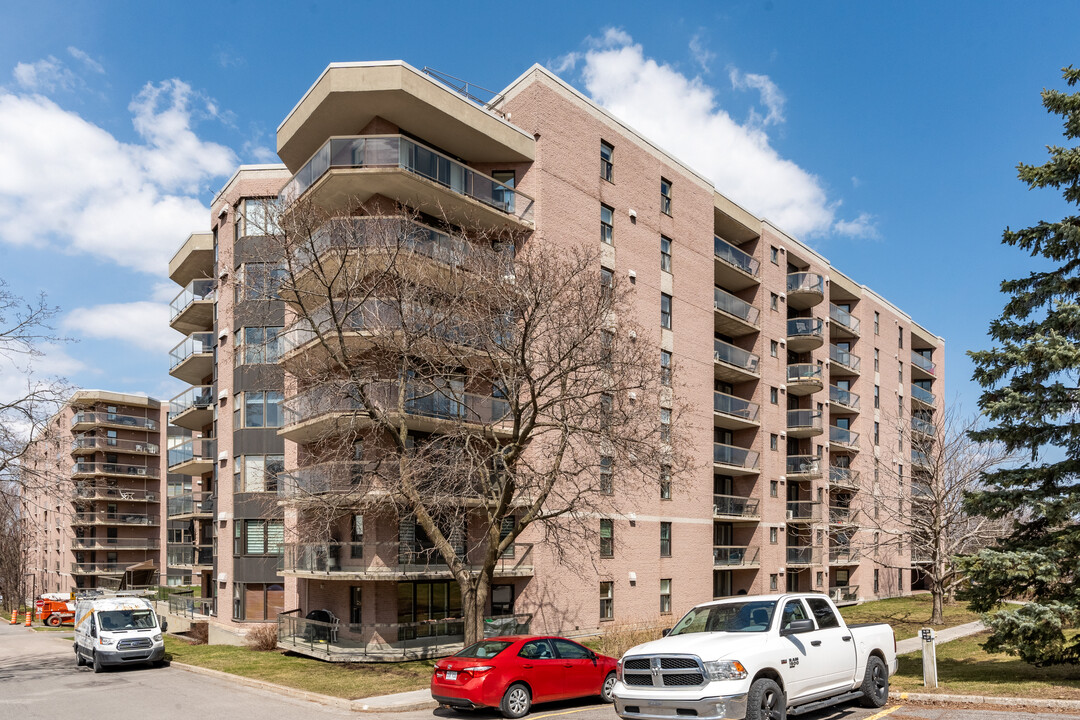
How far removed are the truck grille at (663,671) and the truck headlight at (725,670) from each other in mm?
118

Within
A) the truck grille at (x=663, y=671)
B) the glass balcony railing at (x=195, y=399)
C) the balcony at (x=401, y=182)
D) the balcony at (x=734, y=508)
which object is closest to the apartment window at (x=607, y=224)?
the balcony at (x=401, y=182)

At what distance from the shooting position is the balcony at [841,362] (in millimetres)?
50406

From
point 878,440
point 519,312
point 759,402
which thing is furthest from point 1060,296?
point 878,440

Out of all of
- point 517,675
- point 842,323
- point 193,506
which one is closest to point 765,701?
point 517,675

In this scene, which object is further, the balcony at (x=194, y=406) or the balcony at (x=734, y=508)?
the balcony at (x=194, y=406)

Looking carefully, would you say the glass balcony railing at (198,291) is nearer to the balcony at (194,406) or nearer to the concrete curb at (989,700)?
the balcony at (194,406)

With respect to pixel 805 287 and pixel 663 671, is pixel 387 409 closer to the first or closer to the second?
pixel 663 671

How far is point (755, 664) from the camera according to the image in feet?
37.2

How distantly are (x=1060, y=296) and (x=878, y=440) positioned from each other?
41.6 m

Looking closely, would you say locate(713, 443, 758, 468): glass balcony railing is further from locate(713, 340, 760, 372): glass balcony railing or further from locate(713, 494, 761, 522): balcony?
locate(713, 340, 760, 372): glass balcony railing

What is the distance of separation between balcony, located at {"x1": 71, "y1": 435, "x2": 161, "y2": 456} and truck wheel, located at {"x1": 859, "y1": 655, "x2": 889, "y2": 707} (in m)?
70.6

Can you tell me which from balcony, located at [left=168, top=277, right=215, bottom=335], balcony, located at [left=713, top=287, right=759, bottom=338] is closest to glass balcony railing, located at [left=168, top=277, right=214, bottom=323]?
balcony, located at [left=168, top=277, right=215, bottom=335]

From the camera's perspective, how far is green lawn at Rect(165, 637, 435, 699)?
19609mm

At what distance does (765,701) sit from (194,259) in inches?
1495
